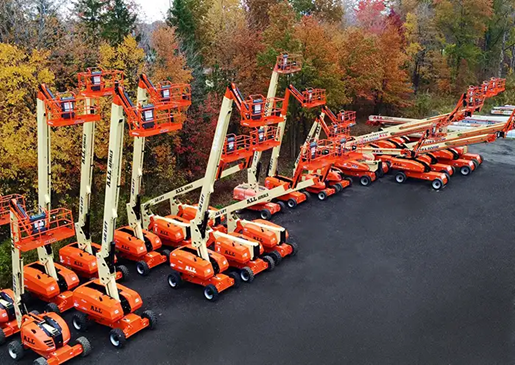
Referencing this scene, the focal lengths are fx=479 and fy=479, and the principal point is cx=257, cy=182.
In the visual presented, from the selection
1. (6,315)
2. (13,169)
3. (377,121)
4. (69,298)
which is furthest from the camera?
(377,121)

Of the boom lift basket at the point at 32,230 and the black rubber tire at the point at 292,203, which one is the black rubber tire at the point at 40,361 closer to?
the boom lift basket at the point at 32,230

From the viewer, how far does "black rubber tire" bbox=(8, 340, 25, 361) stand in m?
15.8

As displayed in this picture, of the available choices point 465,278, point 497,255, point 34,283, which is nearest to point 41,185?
point 34,283

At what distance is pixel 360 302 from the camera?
737 inches

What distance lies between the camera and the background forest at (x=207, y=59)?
2350 centimetres

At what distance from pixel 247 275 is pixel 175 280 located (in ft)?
9.84

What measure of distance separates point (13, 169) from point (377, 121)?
93.6 ft

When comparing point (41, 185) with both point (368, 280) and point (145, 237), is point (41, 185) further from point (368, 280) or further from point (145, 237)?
point (368, 280)

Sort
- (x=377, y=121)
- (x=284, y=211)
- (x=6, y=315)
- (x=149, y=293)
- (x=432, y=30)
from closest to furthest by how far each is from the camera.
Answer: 1. (x=6, y=315)
2. (x=149, y=293)
3. (x=284, y=211)
4. (x=377, y=121)
5. (x=432, y=30)

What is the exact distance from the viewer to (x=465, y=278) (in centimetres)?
2019

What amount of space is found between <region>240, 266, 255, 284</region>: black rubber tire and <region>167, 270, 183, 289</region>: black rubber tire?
259cm

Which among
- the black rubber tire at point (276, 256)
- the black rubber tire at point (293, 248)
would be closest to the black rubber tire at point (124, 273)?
the black rubber tire at point (276, 256)

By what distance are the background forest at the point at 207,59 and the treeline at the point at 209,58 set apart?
0.10m

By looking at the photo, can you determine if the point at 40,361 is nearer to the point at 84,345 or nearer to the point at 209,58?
the point at 84,345
